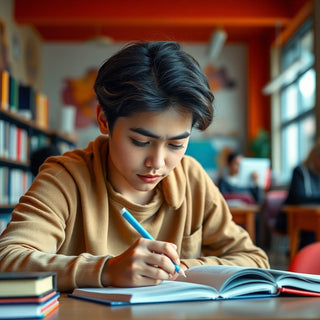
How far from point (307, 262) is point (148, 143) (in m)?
0.58

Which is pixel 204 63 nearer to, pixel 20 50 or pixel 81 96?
pixel 81 96

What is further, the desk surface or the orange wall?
the orange wall

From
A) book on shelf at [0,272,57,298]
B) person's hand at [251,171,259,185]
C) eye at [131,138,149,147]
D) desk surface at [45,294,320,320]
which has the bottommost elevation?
desk surface at [45,294,320,320]

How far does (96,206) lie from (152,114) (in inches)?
11.8

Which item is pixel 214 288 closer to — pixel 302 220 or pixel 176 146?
pixel 176 146

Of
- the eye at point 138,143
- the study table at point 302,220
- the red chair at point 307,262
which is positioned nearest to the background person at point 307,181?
the study table at point 302,220

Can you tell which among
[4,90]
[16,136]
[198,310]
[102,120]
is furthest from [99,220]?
[16,136]

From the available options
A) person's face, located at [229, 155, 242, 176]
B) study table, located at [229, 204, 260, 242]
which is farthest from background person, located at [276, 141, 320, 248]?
person's face, located at [229, 155, 242, 176]

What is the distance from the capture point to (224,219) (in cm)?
139

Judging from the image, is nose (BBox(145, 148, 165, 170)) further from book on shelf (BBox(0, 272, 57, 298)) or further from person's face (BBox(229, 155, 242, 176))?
person's face (BBox(229, 155, 242, 176))

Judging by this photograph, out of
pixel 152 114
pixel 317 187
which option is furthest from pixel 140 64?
pixel 317 187

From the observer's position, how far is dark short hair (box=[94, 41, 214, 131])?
1.09m

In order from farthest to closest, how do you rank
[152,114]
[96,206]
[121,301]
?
[96,206] < [152,114] < [121,301]

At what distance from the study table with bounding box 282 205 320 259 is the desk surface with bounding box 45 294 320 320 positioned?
3.16 metres
